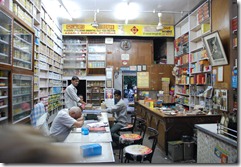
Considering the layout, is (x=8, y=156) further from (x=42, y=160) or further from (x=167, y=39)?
Result: (x=167, y=39)

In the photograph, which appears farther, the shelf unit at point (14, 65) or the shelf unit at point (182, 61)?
the shelf unit at point (182, 61)

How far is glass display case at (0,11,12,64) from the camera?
56.9 inches

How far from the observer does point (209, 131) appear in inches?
63.6

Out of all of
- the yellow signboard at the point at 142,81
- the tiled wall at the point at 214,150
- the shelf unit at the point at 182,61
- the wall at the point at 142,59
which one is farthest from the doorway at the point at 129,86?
the tiled wall at the point at 214,150

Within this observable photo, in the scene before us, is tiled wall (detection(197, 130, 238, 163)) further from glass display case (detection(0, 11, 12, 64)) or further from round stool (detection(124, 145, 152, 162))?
glass display case (detection(0, 11, 12, 64))

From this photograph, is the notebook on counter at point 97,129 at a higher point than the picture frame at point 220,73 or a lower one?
lower

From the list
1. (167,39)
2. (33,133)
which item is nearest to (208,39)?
(167,39)

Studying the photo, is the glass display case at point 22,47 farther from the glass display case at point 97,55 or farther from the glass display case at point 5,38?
the glass display case at point 97,55

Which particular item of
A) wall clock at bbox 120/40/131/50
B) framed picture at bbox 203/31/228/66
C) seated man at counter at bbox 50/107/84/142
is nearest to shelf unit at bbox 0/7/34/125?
seated man at counter at bbox 50/107/84/142

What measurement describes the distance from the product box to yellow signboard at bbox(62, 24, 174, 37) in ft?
12.9

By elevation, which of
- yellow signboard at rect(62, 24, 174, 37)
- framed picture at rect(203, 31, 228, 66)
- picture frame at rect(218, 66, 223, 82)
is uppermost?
yellow signboard at rect(62, 24, 174, 37)

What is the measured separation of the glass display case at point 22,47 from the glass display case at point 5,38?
0.10 metres

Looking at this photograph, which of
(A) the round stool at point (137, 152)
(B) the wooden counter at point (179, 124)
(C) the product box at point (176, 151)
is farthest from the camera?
(B) the wooden counter at point (179, 124)

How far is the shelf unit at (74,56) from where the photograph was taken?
6.13 meters
